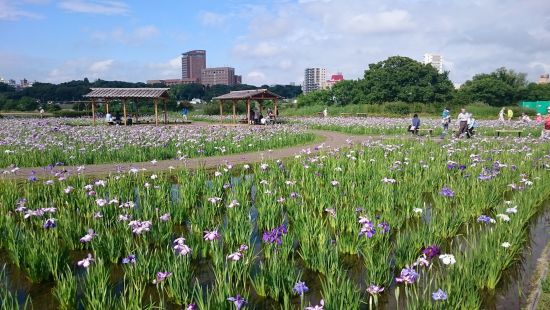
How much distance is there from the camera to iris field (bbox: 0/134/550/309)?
3.43 meters

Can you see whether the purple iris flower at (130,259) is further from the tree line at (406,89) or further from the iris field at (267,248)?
the tree line at (406,89)

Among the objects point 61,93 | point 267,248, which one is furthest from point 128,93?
point 61,93

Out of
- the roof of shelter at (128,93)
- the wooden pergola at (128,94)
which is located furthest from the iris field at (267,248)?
the roof of shelter at (128,93)

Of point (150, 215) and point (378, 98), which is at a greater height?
point (378, 98)

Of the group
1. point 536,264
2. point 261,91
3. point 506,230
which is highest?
point 261,91

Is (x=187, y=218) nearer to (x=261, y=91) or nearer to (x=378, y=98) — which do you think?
(x=261, y=91)

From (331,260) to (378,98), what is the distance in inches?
2257

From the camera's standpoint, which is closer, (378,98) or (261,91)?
(261,91)

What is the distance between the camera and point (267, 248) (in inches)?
178

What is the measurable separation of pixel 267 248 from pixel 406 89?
57347 mm

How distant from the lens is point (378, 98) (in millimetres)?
58719

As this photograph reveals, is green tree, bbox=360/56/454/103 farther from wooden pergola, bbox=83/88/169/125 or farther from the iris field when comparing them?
the iris field

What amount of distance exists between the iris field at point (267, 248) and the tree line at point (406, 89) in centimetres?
5249

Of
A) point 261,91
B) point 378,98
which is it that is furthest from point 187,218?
point 378,98
